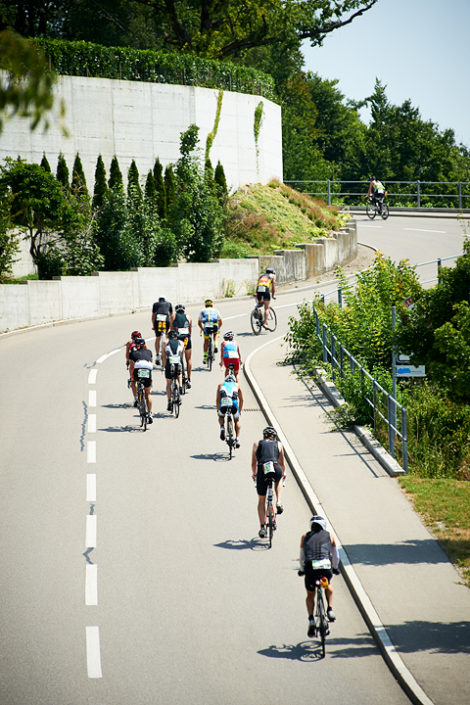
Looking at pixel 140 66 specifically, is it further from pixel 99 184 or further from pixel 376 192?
pixel 376 192

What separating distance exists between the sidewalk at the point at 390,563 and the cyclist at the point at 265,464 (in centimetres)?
112

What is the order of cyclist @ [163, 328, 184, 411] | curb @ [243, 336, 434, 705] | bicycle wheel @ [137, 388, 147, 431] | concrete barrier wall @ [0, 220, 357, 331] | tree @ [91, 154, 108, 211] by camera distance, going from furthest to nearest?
tree @ [91, 154, 108, 211] → concrete barrier wall @ [0, 220, 357, 331] → cyclist @ [163, 328, 184, 411] → bicycle wheel @ [137, 388, 147, 431] → curb @ [243, 336, 434, 705]

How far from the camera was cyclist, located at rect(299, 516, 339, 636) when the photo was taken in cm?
898

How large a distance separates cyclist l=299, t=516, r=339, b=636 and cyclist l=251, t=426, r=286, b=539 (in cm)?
251

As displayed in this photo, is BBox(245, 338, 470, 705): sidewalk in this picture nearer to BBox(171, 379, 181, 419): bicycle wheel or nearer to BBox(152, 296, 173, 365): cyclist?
BBox(171, 379, 181, 419): bicycle wheel

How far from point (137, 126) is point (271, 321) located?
1446 cm

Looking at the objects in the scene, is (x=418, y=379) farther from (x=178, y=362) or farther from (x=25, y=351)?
(x=25, y=351)

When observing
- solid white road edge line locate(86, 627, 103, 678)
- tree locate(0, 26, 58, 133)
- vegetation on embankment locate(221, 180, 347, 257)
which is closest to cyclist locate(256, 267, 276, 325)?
vegetation on embankment locate(221, 180, 347, 257)

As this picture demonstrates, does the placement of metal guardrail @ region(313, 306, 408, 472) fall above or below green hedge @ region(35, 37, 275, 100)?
below

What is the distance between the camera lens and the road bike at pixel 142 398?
17078 mm

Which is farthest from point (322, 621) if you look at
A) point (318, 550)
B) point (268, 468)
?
point (268, 468)

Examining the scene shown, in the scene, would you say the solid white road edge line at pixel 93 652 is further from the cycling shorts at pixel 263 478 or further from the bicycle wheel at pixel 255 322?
the bicycle wheel at pixel 255 322

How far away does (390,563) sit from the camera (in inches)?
435

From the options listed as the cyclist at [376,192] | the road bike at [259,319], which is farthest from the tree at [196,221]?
the cyclist at [376,192]
